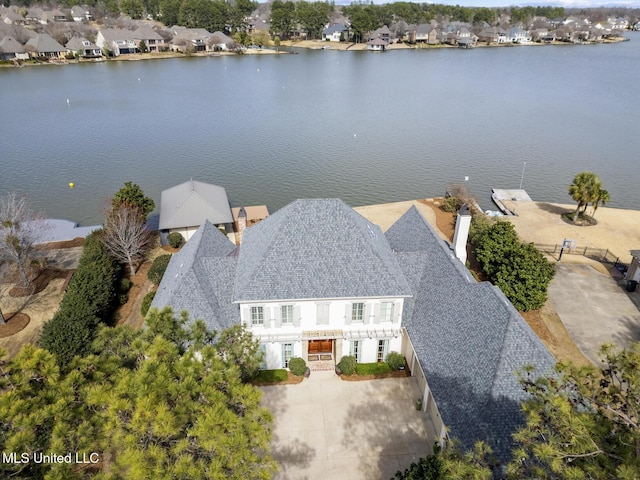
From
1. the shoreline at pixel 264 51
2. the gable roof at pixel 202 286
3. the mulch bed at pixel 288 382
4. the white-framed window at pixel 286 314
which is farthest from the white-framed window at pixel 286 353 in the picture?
the shoreline at pixel 264 51

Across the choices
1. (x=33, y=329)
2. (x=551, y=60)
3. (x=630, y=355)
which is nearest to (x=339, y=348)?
(x=630, y=355)

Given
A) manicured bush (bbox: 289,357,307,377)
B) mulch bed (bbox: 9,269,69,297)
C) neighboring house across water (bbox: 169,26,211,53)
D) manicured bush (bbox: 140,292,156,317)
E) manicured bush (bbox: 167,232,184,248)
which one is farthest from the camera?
neighboring house across water (bbox: 169,26,211,53)

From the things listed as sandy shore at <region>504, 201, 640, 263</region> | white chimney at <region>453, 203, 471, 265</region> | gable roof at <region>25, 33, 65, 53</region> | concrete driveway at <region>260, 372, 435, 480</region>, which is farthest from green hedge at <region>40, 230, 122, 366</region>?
gable roof at <region>25, 33, 65, 53</region>

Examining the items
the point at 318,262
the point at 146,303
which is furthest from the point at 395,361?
the point at 146,303

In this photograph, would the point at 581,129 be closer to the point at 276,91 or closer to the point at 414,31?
the point at 276,91

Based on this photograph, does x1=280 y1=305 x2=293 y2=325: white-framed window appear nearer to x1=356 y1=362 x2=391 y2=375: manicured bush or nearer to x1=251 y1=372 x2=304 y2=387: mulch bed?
x1=251 y1=372 x2=304 y2=387: mulch bed

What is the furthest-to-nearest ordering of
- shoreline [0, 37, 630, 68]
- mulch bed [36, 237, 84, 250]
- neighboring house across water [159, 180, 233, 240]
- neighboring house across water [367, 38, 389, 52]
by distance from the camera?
neighboring house across water [367, 38, 389, 52], shoreline [0, 37, 630, 68], neighboring house across water [159, 180, 233, 240], mulch bed [36, 237, 84, 250]
